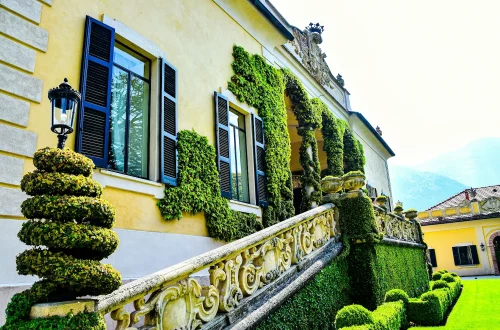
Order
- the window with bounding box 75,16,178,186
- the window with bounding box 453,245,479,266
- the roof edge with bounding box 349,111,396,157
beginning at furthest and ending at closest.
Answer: the window with bounding box 453,245,479,266, the roof edge with bounding box 349,111,396,157, the window with bounding box 75,16,178,186

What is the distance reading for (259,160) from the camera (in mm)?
9492

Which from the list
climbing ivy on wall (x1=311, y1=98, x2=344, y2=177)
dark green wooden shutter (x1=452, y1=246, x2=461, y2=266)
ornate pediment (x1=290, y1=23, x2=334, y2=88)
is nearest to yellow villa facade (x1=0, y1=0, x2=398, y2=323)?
ornate pediment (x1=290, y1=23, x2=334, y2=88)

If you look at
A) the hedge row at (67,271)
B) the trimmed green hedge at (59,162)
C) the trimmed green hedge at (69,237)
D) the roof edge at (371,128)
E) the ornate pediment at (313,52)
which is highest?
the ornate pediment at (313,52)

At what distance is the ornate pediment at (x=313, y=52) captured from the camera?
14.4 metres

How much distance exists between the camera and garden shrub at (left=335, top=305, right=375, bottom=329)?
4920 millimetres

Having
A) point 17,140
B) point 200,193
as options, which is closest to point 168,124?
point 200,193

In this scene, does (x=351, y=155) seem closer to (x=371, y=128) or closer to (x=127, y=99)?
(x=371, y=128)

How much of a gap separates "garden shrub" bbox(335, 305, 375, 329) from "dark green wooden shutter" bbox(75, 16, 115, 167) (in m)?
3.92

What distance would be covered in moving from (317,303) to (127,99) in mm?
4466

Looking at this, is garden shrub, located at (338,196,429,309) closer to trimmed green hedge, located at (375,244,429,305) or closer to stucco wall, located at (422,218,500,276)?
trimmed green hedge, located at (375,244,429,305)

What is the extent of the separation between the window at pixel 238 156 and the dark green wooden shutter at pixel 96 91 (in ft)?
11.7

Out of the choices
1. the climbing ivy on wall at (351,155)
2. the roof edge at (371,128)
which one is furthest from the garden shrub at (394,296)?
the roof edge at (371,128)

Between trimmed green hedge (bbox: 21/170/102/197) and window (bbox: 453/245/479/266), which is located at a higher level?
trimmed green hedge (bbox: 21/170/102/197)

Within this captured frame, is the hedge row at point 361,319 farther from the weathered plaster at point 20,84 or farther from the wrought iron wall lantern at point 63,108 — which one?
the weathered plaster at point 20,84
